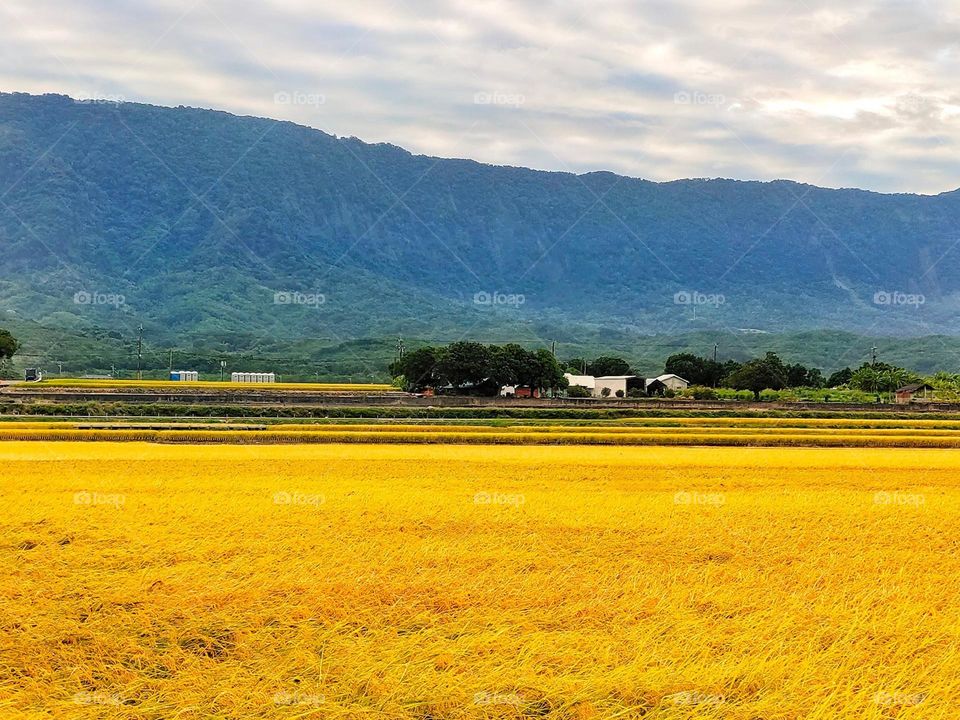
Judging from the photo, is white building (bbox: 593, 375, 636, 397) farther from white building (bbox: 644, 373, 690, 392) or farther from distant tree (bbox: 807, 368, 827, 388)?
distant tree (bbox: 807, 368, 827, 388)

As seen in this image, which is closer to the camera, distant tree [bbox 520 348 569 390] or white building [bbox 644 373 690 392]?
distant tree [bbox 520 348 569 390]

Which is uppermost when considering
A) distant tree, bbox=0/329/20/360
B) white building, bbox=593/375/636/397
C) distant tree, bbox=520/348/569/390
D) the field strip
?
distant tree, bbox=0/329/20/360

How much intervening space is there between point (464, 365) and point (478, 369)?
1.56 m

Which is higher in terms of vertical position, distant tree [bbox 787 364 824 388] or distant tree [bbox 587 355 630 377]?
distant tree [bbox 587 355 630 377]

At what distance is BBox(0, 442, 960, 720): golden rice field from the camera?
966cm

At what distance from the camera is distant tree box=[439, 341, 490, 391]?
338 ft

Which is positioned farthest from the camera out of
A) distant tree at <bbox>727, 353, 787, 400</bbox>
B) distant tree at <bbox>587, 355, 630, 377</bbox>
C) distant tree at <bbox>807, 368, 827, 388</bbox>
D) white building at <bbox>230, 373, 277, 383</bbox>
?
distant tree at <bbox>587, 355, 630, 377</bbox>

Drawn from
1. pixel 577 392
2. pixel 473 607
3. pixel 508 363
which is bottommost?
pixel 473 607

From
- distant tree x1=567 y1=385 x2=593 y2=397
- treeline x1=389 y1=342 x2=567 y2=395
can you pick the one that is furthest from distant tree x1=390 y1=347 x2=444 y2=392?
distant tree x1=567 y1=385 x2=593 y2=397

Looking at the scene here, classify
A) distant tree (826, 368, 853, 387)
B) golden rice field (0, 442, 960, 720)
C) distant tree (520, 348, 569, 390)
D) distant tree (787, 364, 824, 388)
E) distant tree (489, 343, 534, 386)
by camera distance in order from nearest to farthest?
1. golden rice field (0, 442, 960, 720)
2. distant tree (489, 343, 534, 386)
3. distant tree (520, 348, 569, 390)
4. distant tree (787, 364, 824, 388)
5. distant tree (826, 368, 853, 387)

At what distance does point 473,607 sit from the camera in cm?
1205

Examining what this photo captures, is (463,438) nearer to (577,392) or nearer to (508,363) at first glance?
(508,363)

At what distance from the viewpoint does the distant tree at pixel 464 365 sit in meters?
103

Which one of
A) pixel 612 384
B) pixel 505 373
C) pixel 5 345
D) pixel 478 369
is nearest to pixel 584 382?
pixel 612 384
